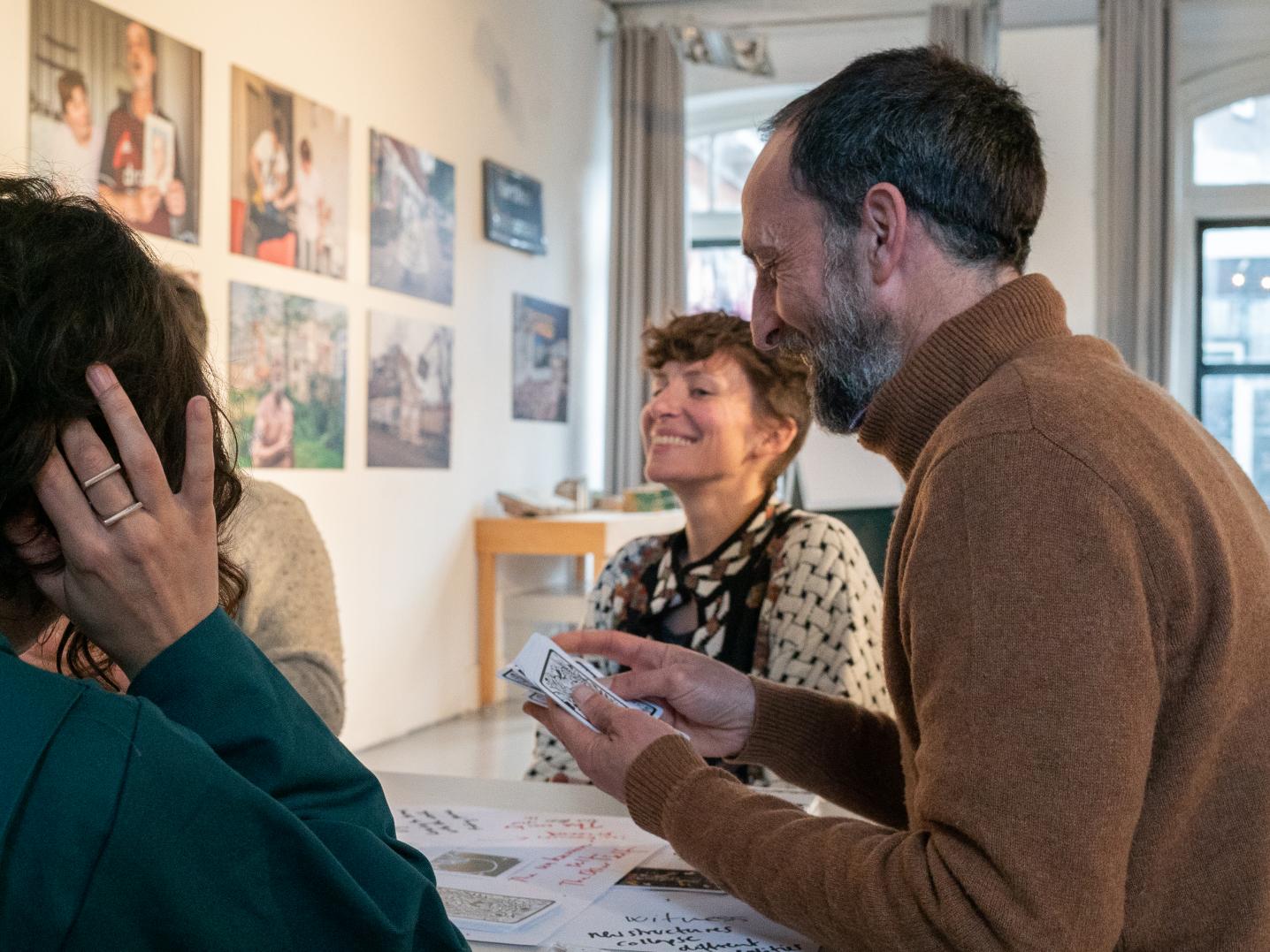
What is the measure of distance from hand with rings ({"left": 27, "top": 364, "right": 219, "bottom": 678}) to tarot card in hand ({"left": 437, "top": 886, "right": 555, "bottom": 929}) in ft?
1.73

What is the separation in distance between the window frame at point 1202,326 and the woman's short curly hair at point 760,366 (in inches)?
221

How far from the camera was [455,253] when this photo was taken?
20.3 feet

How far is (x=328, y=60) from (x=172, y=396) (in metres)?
4.67

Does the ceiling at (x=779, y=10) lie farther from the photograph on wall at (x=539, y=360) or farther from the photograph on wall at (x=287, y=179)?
the photograph on wall at (x=287, y=179)

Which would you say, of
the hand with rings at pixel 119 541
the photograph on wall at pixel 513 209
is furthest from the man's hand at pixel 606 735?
the photograph on wall at pixel 513 209

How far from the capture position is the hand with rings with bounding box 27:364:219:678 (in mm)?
806

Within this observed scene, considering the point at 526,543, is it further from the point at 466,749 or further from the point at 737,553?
the point at 737,553

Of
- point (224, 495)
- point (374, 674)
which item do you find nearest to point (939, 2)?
point (374, 674)

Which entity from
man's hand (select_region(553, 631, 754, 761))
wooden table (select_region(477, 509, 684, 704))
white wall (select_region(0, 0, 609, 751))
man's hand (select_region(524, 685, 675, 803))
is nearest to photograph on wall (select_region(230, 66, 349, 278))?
white wall (select_region(0, 0, 609, 751))

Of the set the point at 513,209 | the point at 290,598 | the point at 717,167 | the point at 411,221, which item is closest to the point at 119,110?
the point at 411,221

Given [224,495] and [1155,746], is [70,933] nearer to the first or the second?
[224,495]

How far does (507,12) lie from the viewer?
22.1 ft

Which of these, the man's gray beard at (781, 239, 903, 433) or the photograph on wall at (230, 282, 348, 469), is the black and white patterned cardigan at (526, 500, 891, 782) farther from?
the photograph on wall at (230, 282, 348, 469)

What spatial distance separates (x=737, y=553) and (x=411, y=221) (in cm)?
351
